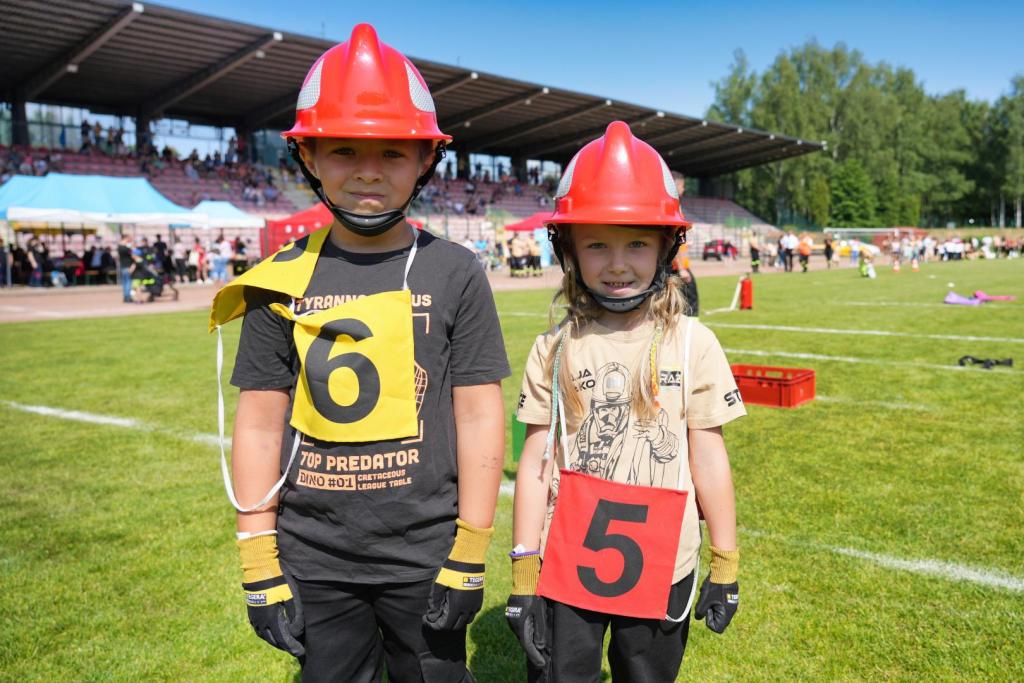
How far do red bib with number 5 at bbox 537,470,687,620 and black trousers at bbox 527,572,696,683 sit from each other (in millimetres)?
75

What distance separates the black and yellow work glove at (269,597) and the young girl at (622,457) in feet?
1.88

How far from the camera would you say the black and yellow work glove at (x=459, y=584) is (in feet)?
6.35

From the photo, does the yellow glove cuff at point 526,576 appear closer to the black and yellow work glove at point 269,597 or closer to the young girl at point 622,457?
the young girl at point 622,457

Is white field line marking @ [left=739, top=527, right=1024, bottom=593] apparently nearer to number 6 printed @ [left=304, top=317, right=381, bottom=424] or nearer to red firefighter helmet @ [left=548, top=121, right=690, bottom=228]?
red firefighter helmet @ [left=548, top=121, right=690, bottom=228]

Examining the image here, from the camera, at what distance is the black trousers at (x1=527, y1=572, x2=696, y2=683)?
2.13 meters

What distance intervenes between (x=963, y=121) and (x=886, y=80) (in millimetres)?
13672

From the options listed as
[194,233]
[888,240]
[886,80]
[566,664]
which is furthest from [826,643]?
[886,80]

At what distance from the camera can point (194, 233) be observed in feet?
117

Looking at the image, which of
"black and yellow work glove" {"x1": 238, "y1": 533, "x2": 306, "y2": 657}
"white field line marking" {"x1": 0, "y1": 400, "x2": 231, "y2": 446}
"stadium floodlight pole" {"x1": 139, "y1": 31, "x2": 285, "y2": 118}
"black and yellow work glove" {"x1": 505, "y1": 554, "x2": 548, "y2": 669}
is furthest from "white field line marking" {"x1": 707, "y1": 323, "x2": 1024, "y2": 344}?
"stadium floodlight pole" {"x1": 139, "y1": 31, "x2": 285, "y2": 118}

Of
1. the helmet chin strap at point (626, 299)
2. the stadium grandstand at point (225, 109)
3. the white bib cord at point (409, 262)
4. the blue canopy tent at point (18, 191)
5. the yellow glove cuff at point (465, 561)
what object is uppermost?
the stadium grandstand at point (225, 109)

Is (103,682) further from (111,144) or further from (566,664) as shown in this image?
(111,144)

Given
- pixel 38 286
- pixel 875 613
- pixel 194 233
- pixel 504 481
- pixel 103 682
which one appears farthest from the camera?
pixel 194 233

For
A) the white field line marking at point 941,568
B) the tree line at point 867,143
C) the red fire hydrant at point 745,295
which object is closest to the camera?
the white field line marking at point 941,568

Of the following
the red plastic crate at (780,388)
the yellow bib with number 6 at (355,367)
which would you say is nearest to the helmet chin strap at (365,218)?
the yellow bib with number 6 at (355,367)
